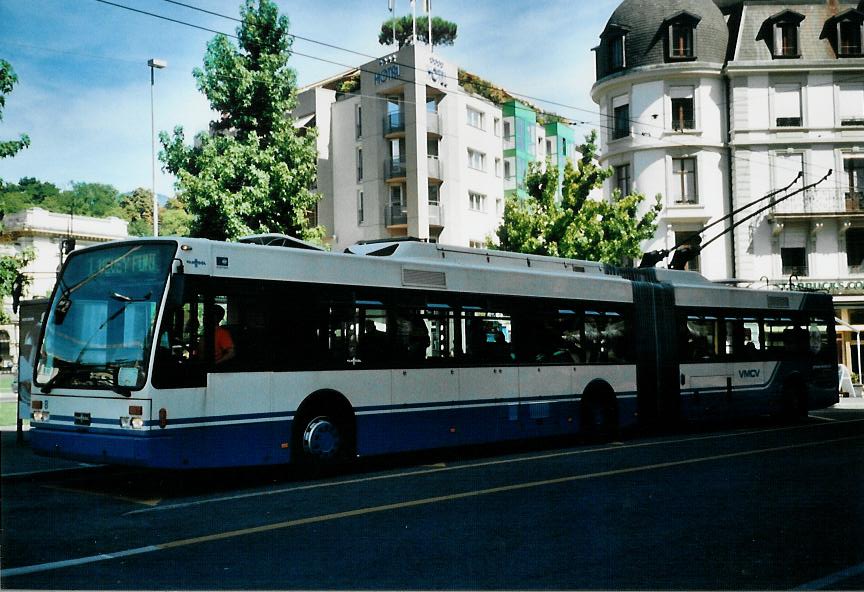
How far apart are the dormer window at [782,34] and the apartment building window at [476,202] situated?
1803 cm

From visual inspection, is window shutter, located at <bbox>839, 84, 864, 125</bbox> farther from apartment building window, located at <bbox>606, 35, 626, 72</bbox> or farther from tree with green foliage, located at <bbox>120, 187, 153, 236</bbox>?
tree with green foliage, located at <bbox>120, 187, 153, 236</bbox>

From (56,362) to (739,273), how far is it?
2814 centimetres

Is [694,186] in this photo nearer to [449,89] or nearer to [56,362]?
[449,89]

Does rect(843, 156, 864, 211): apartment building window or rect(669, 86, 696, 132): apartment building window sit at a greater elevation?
rect(669, 86, 696, 132): apartment building window

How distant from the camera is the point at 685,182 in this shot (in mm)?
31531

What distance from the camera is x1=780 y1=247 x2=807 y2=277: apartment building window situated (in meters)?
34.5

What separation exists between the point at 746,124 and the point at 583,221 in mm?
6485

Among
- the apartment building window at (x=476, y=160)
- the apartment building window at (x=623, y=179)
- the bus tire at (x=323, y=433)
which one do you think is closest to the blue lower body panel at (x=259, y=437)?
the bus tire at (x=323, y=433)

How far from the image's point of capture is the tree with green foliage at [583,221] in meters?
31.3

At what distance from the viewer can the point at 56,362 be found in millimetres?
10664

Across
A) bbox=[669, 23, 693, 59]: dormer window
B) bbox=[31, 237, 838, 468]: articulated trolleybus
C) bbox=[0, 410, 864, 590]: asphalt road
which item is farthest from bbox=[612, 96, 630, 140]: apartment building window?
bbox=[0, 410, 864, 590]: asphalt road

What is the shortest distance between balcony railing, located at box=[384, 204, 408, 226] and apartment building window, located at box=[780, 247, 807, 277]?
1725 centimetres

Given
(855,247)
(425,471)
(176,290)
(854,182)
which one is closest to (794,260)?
(855,247)

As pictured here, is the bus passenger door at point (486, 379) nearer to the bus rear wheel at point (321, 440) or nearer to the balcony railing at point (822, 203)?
the bus rear wheel at point (321, 440)
